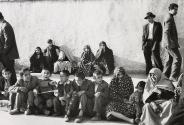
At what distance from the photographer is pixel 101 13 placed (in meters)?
7.99

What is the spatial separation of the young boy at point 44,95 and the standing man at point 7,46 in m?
1.03

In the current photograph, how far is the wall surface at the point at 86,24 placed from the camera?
7.53 m

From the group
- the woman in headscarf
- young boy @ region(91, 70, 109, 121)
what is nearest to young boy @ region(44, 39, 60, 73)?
young boy @ region(91, 70, 109, 121)

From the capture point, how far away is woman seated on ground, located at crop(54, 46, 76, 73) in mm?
8008

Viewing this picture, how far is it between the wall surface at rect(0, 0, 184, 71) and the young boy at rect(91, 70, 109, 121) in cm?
83

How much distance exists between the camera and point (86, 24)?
26.7ft

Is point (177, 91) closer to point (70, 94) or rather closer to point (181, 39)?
point (181, 39)

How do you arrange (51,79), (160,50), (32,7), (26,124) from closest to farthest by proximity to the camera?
1. (26,124)
2. (160,50)
3. (51,79)
4. (32,7)

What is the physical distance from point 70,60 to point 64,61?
209 millimetres

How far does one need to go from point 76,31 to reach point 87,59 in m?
0.66

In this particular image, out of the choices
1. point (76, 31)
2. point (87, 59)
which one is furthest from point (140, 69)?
point (76, 31)

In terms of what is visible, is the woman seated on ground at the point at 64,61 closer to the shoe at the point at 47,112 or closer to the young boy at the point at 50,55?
the young boy at the point at 50,55

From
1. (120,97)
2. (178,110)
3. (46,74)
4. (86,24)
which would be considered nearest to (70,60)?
(86,24)

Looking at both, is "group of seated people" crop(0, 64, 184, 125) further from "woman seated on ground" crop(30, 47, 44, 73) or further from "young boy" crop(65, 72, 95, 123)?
"woman seated on ground" crop(30, 47, 44, 73)
